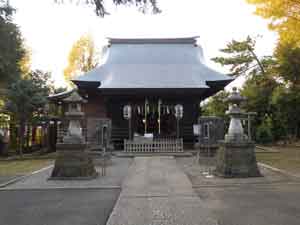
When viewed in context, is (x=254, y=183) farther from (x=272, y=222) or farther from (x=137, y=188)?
(x=272, y=222)

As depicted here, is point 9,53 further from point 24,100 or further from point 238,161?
point 238,161

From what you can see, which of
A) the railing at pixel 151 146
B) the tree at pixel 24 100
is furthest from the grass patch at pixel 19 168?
the tree at pixel 24 100

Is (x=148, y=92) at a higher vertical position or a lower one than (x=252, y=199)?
higher

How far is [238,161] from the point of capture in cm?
913

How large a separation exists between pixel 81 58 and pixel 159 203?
2873 cm

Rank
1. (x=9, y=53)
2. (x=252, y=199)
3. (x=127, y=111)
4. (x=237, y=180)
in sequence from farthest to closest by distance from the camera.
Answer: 1. (x=127, y=111)
2. (x=9, y=53)
3. (x=237, y=180)
4. (x=252, y=199)

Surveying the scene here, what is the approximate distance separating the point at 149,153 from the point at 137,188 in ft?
26.6

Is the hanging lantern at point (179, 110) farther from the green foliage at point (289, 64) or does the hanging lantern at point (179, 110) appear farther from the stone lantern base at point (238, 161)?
the green foliage at point (289, 64)

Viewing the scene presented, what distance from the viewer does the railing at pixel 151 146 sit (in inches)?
624

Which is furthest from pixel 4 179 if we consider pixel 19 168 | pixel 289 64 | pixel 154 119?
pixel 289 64

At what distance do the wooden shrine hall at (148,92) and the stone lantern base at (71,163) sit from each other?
6155 mm

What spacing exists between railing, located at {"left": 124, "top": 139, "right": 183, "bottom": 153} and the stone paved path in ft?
22.1

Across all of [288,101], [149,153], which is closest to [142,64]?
[149,153]

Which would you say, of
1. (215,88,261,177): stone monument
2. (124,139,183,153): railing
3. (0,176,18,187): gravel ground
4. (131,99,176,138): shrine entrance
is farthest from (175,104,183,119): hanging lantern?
(0,176,18,187): gravel ground
